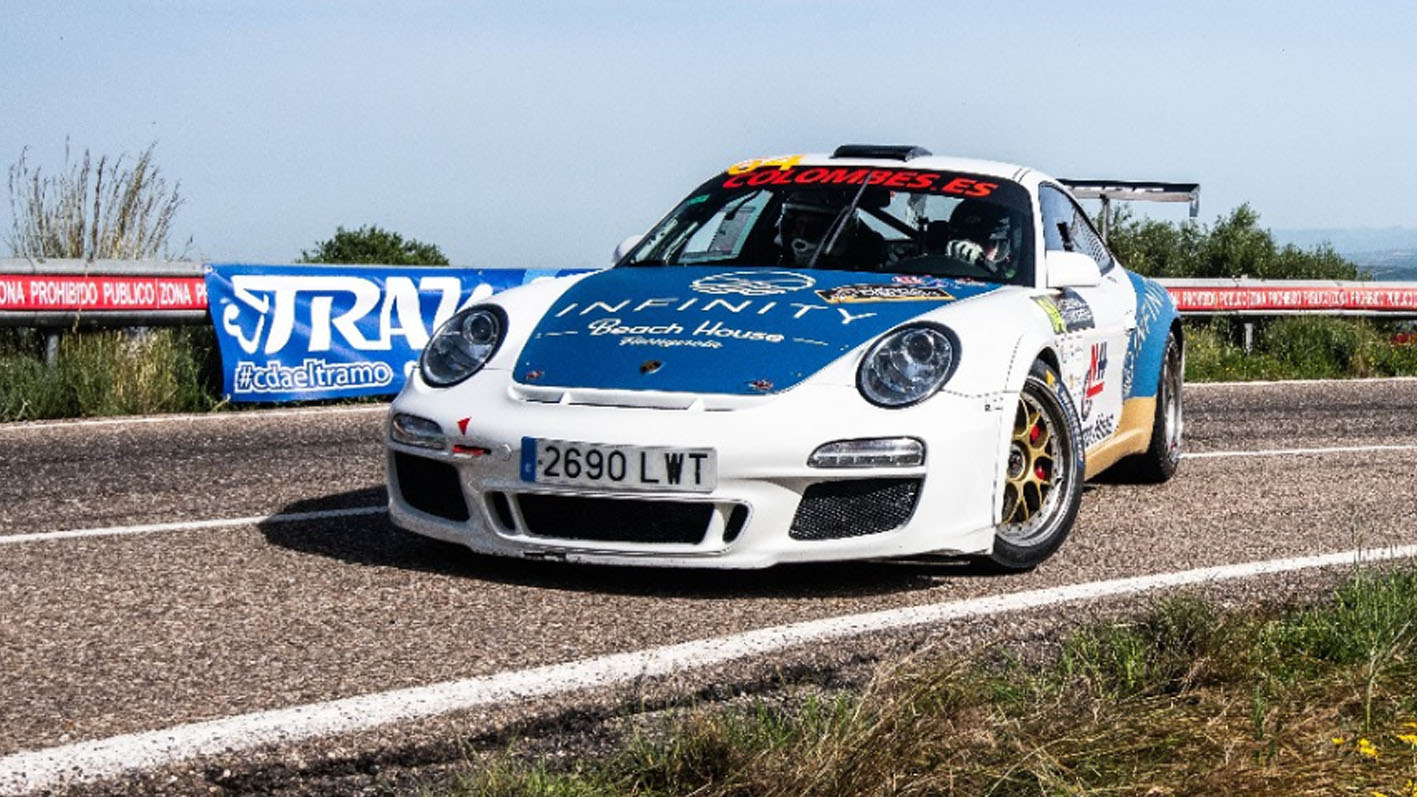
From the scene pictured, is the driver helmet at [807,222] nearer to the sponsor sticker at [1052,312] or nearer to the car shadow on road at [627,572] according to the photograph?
the sponsor sticker at [1052,312]

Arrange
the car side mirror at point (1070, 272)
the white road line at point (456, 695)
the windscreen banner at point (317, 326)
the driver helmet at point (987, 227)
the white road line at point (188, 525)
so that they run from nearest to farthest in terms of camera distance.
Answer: the white road line at point (456, 695) → the white road line at point (188, 525) → the car side mirror at point (1070, 272) → the driver helmet at point (987, 227) → the windscreen banner at point (317, 326)

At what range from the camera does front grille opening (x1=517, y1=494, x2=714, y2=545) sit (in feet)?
17.5

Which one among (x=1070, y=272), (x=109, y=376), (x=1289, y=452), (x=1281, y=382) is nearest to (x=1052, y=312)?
(x=1070, y=272)

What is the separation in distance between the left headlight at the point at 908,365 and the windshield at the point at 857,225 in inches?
38.0

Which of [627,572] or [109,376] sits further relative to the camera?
[109,376]

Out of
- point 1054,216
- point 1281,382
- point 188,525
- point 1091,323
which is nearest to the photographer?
point 188,525

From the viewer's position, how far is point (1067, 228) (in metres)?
7.54

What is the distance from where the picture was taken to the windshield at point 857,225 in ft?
22.1

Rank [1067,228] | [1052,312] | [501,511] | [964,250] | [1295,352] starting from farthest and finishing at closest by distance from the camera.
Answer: [1295,352]
[1067,228]
[964,250]
[1052,312]
[501,511]

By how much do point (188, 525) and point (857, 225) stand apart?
2.55 meters

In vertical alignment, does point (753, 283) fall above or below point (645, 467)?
above

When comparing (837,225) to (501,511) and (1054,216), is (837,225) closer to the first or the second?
(1054,216)

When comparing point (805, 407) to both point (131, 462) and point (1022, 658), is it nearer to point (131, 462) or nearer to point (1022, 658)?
point (1022, 658)

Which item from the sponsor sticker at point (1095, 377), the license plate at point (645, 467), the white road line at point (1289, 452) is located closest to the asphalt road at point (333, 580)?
the white road line at point (1289, 452)
